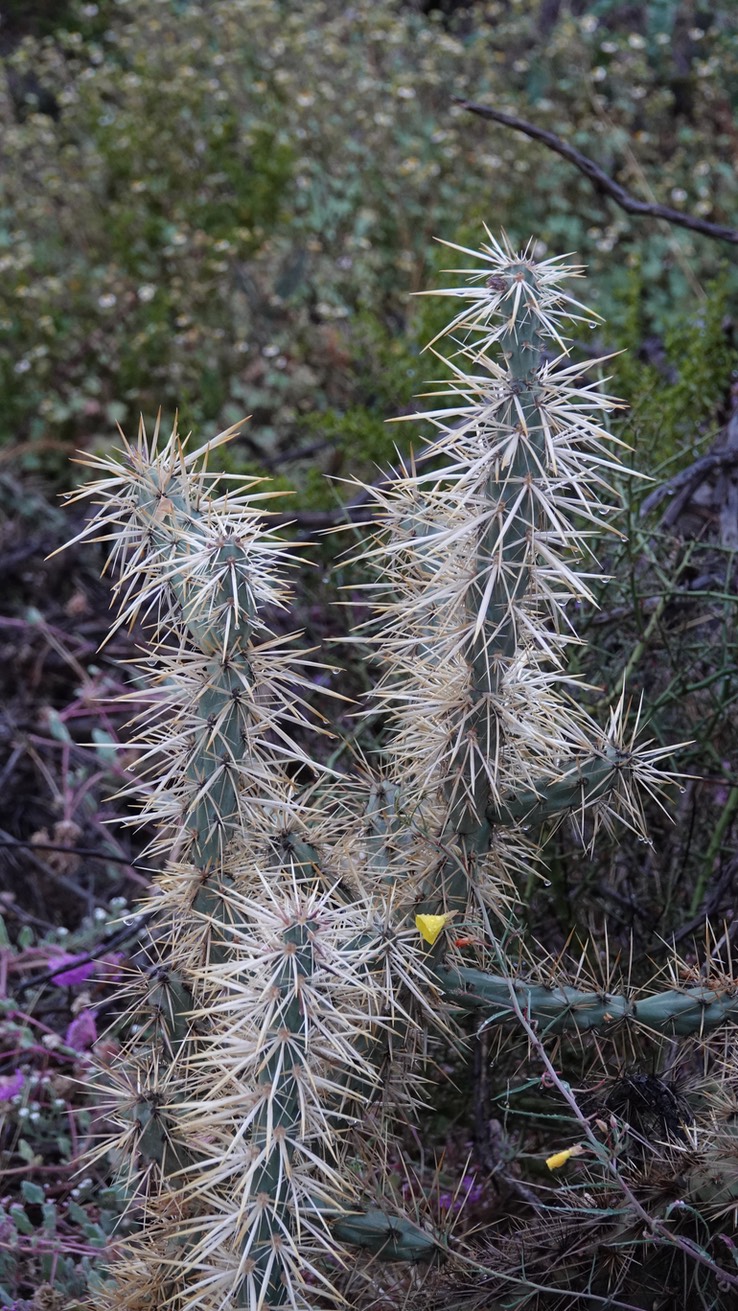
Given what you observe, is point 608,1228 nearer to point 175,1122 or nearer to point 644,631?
point 175,1122

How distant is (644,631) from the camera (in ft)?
8.00

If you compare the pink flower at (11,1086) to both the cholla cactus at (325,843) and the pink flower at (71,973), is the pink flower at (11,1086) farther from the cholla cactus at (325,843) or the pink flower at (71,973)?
the cholla cactus at (325,843)

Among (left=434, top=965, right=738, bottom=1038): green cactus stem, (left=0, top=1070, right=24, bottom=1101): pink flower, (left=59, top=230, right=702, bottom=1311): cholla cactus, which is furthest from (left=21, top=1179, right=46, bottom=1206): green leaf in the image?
(left=434, top=965, right=738, bottom=1038): green cactus stem

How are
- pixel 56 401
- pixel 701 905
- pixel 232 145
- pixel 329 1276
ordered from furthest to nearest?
pixel 232 145, pixel 56 401, pixel 701 905, pixel 329 1276

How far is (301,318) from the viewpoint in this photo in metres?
4.61

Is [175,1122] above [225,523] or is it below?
below

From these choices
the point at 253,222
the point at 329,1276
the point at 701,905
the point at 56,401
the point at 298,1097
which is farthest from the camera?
the point at 253,222

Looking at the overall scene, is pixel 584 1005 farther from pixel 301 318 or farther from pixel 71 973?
pixel 301 318

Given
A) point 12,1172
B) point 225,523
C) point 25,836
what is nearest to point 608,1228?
point 225,523

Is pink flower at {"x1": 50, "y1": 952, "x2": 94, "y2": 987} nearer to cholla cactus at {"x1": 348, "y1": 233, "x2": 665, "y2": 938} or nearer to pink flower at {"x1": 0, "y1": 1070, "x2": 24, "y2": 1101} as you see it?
pink flower at {"x1": 0, "y1": 1070, "x2": 24, "y2": 1101}

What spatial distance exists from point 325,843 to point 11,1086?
102 centimetres

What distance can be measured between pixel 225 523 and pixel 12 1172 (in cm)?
136

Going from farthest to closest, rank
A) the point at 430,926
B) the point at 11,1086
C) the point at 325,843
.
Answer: the point at 11,1086
the point at 325,843
the point at 430,926

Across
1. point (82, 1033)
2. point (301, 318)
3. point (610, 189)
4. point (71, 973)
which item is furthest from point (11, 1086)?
point (301, 318)
